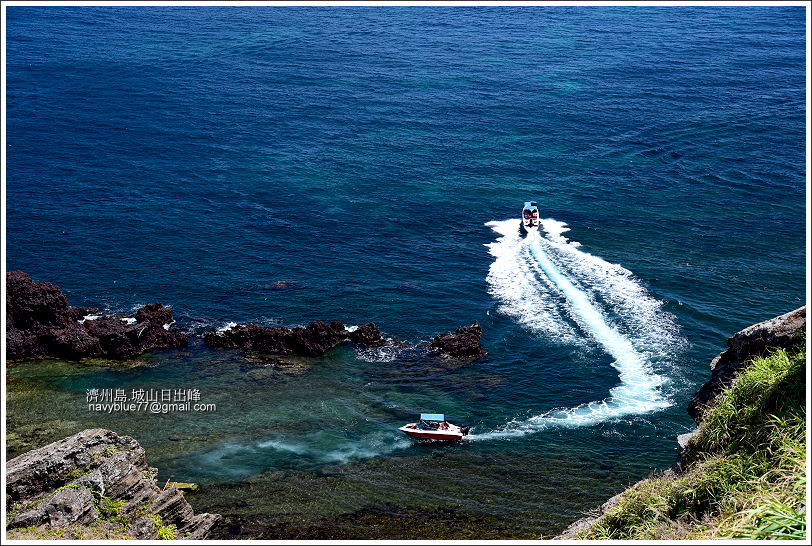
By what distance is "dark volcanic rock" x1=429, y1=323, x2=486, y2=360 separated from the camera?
2151 inches

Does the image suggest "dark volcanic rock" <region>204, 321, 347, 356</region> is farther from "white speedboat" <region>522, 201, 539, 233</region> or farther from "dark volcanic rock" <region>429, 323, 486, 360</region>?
"white speedboat" <region>522, 201, 539, 233</region>

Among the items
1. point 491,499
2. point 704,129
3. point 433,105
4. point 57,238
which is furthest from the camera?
point 433,105

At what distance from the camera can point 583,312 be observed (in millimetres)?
58938

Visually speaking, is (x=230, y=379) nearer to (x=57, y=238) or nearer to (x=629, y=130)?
(x=57, y=238)

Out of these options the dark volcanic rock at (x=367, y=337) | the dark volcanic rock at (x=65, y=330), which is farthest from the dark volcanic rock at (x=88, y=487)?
the dark volcanic rock at (x=65, y=330)

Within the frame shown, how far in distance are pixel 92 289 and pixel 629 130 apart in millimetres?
68191

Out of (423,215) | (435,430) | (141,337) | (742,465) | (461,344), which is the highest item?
(742,465)

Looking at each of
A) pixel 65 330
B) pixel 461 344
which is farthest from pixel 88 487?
pixel 65 330

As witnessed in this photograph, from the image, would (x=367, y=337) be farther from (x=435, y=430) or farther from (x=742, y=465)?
(x=742, y=465)

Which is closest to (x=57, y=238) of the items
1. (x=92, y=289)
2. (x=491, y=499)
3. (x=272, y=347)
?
(x=92, y=289)

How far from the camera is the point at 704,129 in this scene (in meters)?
97.8

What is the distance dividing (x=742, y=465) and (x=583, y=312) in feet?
128

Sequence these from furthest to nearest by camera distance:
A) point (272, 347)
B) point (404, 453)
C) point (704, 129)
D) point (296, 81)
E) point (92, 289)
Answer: point (296, 81), point (704, 129), point (92, 289), point (272, 347), point (404, 453)

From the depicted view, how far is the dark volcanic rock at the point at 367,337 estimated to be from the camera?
56106mm
